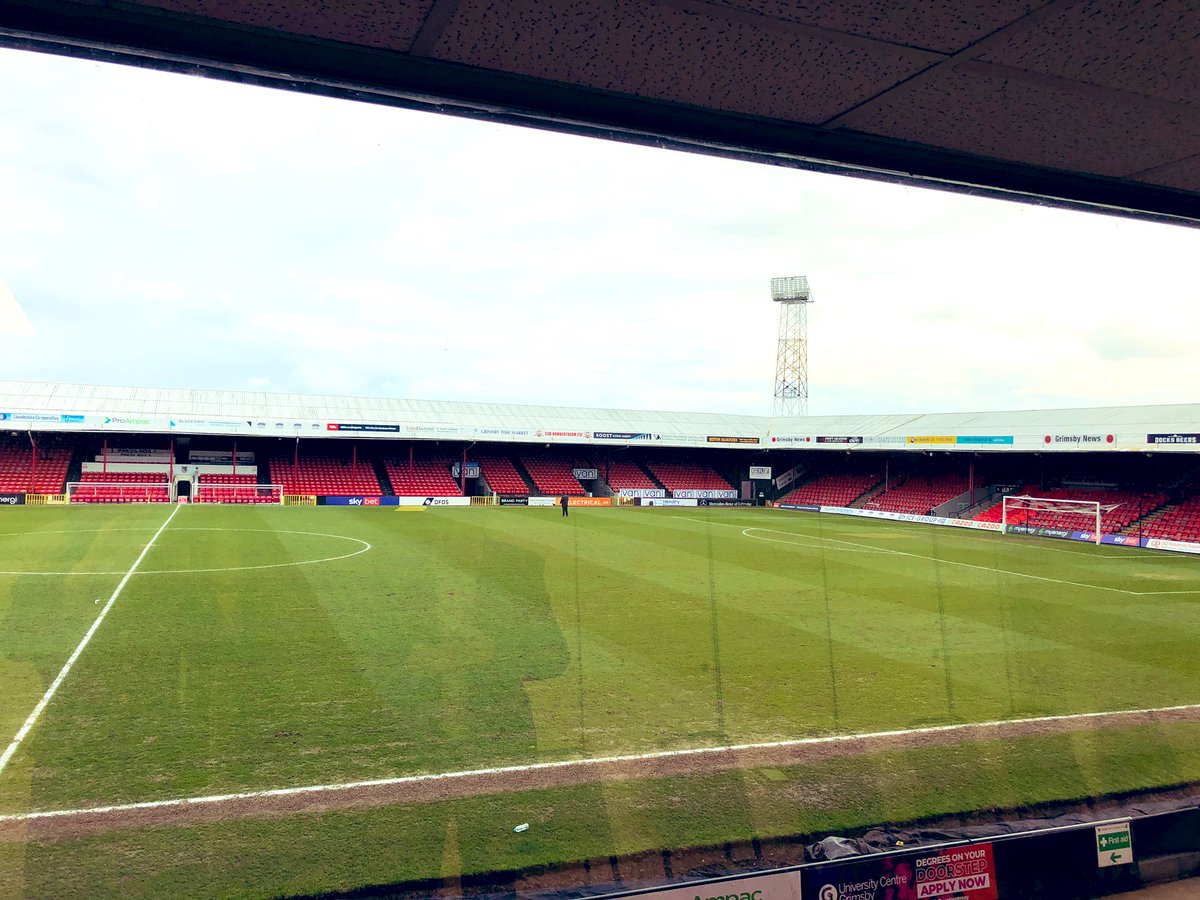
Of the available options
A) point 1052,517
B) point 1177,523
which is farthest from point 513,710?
point 1052,517

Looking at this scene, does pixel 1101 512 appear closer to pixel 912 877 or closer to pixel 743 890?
pixel 912 877

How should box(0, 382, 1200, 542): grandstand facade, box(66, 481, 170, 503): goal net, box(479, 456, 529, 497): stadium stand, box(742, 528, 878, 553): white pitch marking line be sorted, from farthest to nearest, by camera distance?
box(479, 456, 529, 497): stadium stand < box(66, 481, 170, 503): goal net < box(0, 382, 1200, 542): grandstand facade < box(742, 528, 878, 553): white pitch marking line

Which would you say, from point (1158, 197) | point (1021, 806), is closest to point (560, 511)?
point (1021, 806)

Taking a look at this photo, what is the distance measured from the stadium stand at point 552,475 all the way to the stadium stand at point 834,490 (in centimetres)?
1462

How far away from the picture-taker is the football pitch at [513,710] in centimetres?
633

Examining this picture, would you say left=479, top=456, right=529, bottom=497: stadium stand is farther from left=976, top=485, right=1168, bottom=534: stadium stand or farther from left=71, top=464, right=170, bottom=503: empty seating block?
left=976, top=485, right=1168, bottom=534: stadium stand

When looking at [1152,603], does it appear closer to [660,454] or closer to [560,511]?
[560,511]

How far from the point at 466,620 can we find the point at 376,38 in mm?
12707

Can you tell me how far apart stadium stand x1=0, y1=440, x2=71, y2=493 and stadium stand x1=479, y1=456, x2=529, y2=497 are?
23263 mm

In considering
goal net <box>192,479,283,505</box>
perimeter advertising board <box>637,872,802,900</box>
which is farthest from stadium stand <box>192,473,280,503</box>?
perimeter advertising board <box>637,872,802,900</box>

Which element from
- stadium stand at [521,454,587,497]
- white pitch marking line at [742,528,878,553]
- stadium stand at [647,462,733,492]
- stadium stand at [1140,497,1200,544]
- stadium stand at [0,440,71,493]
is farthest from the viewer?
stadium stand at [647,462,733,492]

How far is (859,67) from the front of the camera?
2.33 meters

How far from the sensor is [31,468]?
4241 cm

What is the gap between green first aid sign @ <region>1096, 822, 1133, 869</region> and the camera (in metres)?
5.65
